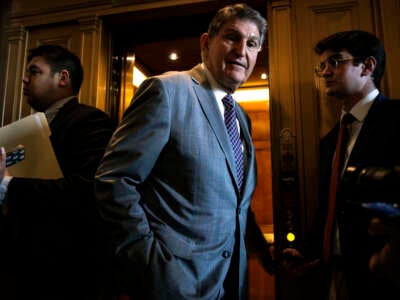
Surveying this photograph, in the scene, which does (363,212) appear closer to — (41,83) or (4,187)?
(4,187)

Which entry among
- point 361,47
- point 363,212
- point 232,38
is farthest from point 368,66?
point 363,212

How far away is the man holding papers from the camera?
140 centimetres

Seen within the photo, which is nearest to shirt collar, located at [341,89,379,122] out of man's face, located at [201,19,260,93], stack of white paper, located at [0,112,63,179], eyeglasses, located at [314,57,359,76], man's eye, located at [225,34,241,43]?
eyeglasses, located at [314,57,359,76]

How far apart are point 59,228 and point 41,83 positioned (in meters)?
0.85

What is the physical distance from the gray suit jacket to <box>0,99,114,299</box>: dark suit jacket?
0.29 m

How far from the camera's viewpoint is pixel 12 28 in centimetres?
264

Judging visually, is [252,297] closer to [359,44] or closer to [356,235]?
[356,235]

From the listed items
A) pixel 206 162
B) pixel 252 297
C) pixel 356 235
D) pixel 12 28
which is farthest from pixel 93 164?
pixel 252 297

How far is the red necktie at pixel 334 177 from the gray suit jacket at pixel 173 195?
1.31 ft

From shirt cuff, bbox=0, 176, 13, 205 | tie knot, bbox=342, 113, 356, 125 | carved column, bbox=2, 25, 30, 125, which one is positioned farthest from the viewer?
carved column, bbox=2, 25, 30, 125

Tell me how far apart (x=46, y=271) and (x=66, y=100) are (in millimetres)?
856

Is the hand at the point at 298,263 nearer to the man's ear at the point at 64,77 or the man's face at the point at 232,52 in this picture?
the man's face at the point at 232,52

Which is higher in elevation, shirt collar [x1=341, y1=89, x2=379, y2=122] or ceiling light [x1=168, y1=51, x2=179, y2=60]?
ceiling light [x1=168, y1=51, x2=179, y2=60]

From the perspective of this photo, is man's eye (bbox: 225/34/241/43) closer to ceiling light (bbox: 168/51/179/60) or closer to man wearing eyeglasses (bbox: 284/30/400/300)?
man wearing eyeglasses (bbox: 284/30/400/300)
